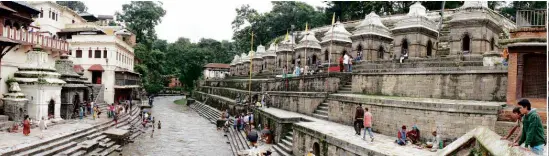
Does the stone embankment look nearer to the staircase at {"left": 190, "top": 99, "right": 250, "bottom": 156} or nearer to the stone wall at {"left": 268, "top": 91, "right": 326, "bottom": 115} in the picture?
the staircase at {"left": 190, "top": 99, "right": 250, "bottom": 156}

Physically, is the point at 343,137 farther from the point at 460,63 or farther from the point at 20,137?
the point at 20,137

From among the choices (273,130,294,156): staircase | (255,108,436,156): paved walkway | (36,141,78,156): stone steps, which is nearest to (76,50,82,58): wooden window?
(36,141,78,156): stone steps

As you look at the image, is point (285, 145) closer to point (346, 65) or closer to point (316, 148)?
point (316, 148)

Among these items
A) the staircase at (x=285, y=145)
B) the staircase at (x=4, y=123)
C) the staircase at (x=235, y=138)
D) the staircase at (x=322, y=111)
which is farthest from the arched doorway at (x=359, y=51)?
the staircase at (x=4, y=123)

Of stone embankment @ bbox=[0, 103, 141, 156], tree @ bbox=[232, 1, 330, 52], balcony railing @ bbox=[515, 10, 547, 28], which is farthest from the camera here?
tree @ bbox=[232, 1, 330, 52]

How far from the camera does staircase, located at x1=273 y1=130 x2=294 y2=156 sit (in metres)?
15.8

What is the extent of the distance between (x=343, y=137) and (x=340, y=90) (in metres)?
7.44

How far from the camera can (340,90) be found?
1958 cm

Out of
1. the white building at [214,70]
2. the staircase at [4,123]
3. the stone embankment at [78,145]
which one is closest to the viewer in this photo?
the stone embankment at [78,145]

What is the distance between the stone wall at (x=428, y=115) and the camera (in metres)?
10.8

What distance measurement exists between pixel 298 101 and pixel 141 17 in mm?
36934

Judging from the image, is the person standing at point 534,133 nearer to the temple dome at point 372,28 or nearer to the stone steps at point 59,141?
the stone steps at point 59,141

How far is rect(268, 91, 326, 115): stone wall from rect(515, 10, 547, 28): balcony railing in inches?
379

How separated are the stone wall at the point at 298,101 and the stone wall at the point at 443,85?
3198mm
